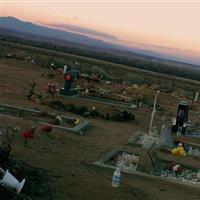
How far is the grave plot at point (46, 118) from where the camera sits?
15.4 meters

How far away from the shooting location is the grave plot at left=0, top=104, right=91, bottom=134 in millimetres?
15445

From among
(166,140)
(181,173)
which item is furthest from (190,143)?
(181,173)

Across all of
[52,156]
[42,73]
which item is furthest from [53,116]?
[42,73]

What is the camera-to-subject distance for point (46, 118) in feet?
54.2

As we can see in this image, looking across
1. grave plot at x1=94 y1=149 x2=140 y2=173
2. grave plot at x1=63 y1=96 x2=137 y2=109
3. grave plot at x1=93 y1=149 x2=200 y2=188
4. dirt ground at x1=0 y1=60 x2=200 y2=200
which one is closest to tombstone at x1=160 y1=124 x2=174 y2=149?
dirt ground at x1=0 y1=60 x2=200 y2=200

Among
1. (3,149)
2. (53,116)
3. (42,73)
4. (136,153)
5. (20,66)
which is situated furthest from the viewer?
(20,66)

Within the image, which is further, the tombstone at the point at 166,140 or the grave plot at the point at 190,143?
the grave plot at the point at 190,143

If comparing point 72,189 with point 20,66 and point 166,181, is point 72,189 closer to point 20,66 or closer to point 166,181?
point 166,181

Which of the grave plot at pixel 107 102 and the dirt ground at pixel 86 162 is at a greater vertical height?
the dirt ground at pixel 86 162

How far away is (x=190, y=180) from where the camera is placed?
12.3 meters

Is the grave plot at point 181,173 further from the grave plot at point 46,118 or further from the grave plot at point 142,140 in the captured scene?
the grave plot at point 46,118

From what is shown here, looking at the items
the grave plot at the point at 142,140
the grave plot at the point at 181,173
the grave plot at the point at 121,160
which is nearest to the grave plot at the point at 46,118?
the grave plot at the point at 142,140

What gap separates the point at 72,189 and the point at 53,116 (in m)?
7.87

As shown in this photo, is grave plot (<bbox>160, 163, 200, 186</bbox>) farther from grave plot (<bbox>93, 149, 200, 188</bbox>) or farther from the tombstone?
the tombstone
